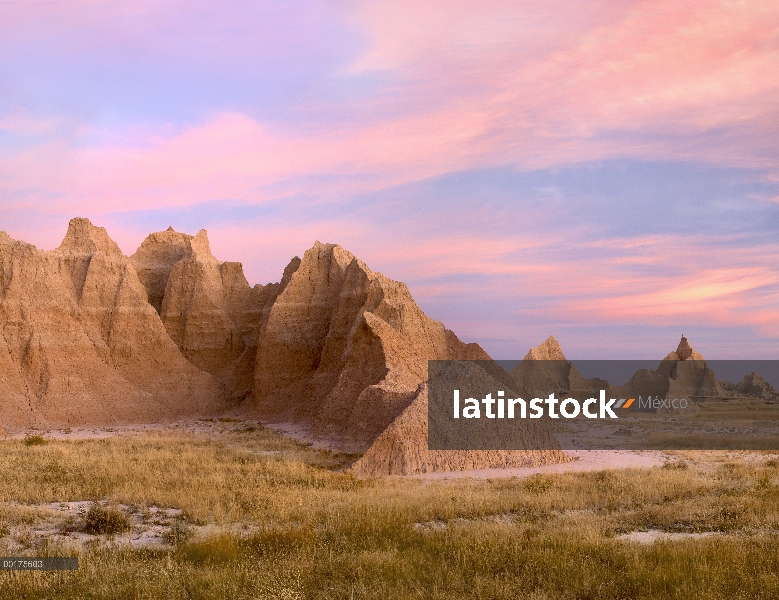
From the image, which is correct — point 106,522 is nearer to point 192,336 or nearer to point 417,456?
point 417,456

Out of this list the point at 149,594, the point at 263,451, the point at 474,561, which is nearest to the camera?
the point at 149,594

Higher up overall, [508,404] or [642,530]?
[508,404]

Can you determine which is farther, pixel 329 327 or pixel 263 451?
pixel 329 327

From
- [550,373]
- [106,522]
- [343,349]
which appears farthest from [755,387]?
[106,522]

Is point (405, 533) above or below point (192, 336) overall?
below

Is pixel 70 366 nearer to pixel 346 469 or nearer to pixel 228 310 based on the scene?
pixel 228 310

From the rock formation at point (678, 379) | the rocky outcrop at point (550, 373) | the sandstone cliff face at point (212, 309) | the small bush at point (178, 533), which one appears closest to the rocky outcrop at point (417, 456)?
the small bush at point (178, 533)

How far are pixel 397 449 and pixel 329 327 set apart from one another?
26.9m

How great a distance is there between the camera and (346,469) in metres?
23.1

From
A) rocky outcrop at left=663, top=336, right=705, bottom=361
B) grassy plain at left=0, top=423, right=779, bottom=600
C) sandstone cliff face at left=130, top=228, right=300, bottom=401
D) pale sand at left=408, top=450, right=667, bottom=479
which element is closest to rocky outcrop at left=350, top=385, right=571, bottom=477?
pale sand at left=408, top=450, right=667, bottom=479

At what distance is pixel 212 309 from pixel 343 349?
17.6m

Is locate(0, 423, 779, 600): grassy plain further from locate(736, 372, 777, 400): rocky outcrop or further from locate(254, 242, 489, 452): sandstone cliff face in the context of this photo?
locate(736, 372, 777, 400): rocky outcrop

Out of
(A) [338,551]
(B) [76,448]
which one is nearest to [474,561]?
(A) [338,551]

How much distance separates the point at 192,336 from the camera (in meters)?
58.4
